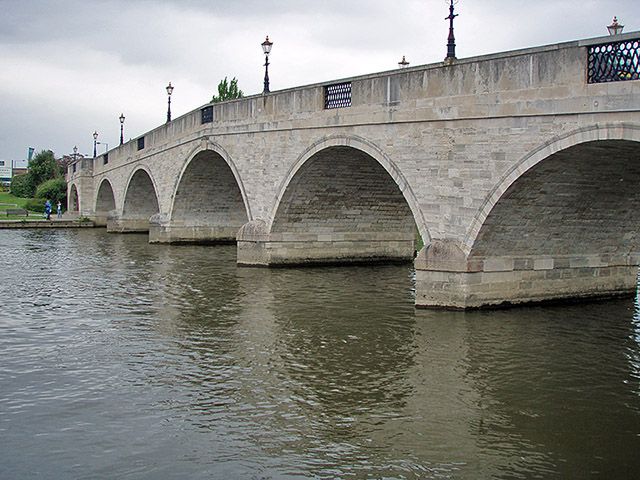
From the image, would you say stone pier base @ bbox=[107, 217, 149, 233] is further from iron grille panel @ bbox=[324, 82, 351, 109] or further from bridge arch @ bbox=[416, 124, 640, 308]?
bridge arch @ bbox=[416, 124, 640, 308]

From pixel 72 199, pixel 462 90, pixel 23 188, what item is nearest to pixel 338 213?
pixel 462 90

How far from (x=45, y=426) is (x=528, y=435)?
4.57 m

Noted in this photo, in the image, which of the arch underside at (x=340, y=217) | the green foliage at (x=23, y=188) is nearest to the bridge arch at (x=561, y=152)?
the arch underside at (x=340, y=217)

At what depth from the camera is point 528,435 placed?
730 centimetres

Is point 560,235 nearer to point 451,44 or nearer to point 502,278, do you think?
point 502,278

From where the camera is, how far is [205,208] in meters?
27.7

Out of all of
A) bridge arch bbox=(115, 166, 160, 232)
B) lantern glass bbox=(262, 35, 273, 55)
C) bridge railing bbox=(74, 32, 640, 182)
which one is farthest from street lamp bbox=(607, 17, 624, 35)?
bridge arch bbox=(115, 166, 160, 232)

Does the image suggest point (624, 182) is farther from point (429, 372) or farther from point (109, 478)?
point (109, 478)

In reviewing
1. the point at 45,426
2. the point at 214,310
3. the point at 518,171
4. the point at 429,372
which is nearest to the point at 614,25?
the point at 518,171

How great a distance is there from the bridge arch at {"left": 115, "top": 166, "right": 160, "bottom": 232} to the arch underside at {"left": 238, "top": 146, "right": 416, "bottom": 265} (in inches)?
672

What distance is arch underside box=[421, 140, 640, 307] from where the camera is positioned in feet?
38.3

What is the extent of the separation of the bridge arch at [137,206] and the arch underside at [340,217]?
17.1 metres

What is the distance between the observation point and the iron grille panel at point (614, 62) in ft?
32.6

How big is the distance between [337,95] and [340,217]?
422 centimetres
